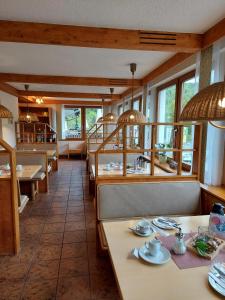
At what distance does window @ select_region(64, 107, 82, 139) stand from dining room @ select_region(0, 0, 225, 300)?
4.65 meters

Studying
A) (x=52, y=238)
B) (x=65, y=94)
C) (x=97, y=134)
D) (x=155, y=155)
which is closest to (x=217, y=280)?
(x=52, y=238)

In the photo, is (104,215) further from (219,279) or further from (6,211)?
(219,279)

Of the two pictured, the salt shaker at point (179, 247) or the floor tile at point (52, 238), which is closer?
the salt shaker at point (179, 247)

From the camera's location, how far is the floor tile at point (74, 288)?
5.43 ft

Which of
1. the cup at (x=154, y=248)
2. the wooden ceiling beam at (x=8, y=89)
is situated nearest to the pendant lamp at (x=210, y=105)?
the cup at (x=154, y=248)

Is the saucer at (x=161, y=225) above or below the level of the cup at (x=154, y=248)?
below

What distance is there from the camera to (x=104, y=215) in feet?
6.76

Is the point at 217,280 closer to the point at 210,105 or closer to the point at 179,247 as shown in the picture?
the point at 179,247

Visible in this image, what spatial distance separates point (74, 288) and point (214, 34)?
268 centimetres

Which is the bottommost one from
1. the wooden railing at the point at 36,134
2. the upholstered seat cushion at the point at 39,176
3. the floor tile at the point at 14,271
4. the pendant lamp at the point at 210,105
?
the floor tile at the point at 14,271

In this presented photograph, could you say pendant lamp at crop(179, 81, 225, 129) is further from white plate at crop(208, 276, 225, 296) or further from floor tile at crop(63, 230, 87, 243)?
floor tile at crop(63, 230, 87, 243)

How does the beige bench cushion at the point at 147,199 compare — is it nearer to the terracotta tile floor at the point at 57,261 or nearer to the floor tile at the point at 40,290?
the terracotta tile floor at the point at 57,261

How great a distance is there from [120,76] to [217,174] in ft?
9.37

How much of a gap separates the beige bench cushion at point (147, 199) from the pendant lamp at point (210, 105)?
1.28 metres
